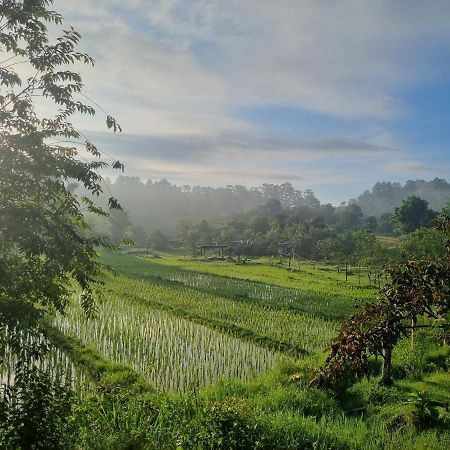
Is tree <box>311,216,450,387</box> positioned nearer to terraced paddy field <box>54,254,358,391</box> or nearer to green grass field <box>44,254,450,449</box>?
green grass field <box>44,254,450,449</box>

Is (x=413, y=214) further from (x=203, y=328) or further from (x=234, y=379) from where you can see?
(x=234, y=379)

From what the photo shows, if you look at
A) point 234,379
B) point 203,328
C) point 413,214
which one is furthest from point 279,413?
point 413,214

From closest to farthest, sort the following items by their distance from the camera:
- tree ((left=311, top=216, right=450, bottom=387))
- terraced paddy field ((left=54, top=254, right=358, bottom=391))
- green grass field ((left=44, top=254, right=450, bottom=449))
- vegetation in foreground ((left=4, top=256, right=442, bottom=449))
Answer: tree ((left=311, top=216, right=450, bottom=387))
vegetation in foreground ((left=4, top=256, right=442, bottom=449))
green grass field ((left=44, top=254, right=450, bottom=449))
terraced paddy field ((left=54, top=254, right=358, bottom=391))

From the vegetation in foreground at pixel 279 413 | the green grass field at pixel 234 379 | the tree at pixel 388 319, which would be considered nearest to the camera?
the tree at pixel 388 319

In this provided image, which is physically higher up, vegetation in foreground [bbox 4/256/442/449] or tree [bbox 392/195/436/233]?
tree [bbox 392/195/436/233]

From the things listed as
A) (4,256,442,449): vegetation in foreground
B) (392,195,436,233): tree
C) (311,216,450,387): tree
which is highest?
(392,195,436,233): tree

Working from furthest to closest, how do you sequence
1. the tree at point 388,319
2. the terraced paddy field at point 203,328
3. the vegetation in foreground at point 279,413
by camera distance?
the terraced paddy field at point 203,328
the vegetation in foreground at point 279,413
the tree at point 388,319

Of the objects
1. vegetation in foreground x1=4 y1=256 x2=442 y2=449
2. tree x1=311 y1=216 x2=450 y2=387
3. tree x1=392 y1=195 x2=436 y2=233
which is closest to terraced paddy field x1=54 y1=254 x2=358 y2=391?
vegetation in foreground x1=4 y1=256 x2=442 y2=449

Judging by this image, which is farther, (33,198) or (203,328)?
(203,328)

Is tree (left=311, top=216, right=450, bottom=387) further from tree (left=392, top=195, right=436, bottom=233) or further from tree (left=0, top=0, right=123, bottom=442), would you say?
tree (left=392, top=195, right=436, bottom=233)

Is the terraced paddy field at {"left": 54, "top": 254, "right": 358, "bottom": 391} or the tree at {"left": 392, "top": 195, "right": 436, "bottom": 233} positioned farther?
the tree at {"left": 392, "top": 195, "right": 436, "bottom": 233}

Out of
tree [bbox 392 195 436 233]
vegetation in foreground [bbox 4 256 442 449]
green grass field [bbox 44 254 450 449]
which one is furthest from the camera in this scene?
tree [bbox 392 195 436 233]

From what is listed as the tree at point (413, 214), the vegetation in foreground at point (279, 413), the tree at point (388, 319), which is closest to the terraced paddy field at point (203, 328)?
the vegetation in foreground at point (279, 413)

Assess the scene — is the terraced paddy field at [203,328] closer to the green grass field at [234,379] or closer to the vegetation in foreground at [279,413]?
the green grass field at [234,379]
